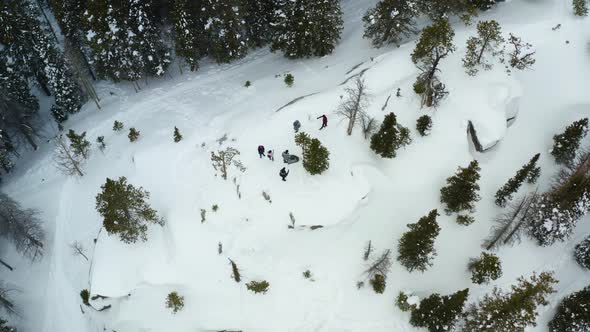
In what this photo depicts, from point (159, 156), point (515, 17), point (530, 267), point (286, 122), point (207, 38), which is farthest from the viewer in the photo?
point (207, 38)

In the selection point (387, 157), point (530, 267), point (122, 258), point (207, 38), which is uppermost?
point (207, 38)

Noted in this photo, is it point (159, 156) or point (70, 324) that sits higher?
point (159, 156)

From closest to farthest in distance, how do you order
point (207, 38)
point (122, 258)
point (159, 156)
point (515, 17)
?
point (122, 258)
point (159, 156)
point (515, 17)
point (207, 38)

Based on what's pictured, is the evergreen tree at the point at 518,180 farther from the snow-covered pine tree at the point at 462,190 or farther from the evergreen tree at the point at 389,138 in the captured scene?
the evergreen tree at the point at 389,138

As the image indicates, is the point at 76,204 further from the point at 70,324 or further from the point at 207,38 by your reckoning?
the point at 207,38

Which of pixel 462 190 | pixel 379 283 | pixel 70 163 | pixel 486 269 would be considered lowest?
pixel 486 269

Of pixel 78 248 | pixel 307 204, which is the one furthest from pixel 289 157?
pixel 78 248

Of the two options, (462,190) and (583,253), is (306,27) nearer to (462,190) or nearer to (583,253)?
(462,190)

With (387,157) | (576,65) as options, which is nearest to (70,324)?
(387,157)
